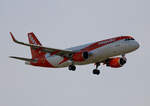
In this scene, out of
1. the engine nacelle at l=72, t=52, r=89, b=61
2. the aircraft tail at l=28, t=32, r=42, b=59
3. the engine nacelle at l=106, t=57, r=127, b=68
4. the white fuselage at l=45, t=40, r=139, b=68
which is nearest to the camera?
the white fuselage at l=45, t=40, r=139, b=68

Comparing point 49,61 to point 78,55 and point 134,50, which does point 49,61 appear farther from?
point 134,50

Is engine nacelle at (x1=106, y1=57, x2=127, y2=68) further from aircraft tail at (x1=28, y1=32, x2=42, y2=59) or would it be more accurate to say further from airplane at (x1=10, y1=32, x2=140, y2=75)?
aircraft tail at (x1=28, y1=32, x2=42, y2=59)

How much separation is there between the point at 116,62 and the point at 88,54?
667 centimetres

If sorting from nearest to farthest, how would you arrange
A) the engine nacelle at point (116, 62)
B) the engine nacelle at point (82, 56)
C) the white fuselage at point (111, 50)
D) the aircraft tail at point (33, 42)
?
the white fuselage at point (111, 50) < the engine nacelle at point (82, 56) < the engine nacelle at point (116, 62) < the aircraft tail at point (33, 42)

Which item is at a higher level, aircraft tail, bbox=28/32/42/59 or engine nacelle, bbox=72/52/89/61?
aircraft tail, bbox=28/32/42/59

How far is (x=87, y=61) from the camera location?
79.7m

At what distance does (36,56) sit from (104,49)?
18.3 m

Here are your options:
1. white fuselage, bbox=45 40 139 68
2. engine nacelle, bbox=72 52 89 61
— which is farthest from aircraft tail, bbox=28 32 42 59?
white fuselage, bbox=45 40 139 68

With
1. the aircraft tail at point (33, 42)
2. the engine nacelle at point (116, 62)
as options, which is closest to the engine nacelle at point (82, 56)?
the engine nacelle at point (116, 62)

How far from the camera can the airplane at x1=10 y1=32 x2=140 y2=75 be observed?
3014 inches

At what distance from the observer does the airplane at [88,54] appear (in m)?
76.6

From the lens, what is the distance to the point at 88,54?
79.1m

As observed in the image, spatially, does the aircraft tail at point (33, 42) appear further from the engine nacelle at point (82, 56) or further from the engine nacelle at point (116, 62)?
the engine nacelle at point (116, 62)

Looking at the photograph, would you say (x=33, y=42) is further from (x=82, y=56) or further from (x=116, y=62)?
(x=116, y=62)
